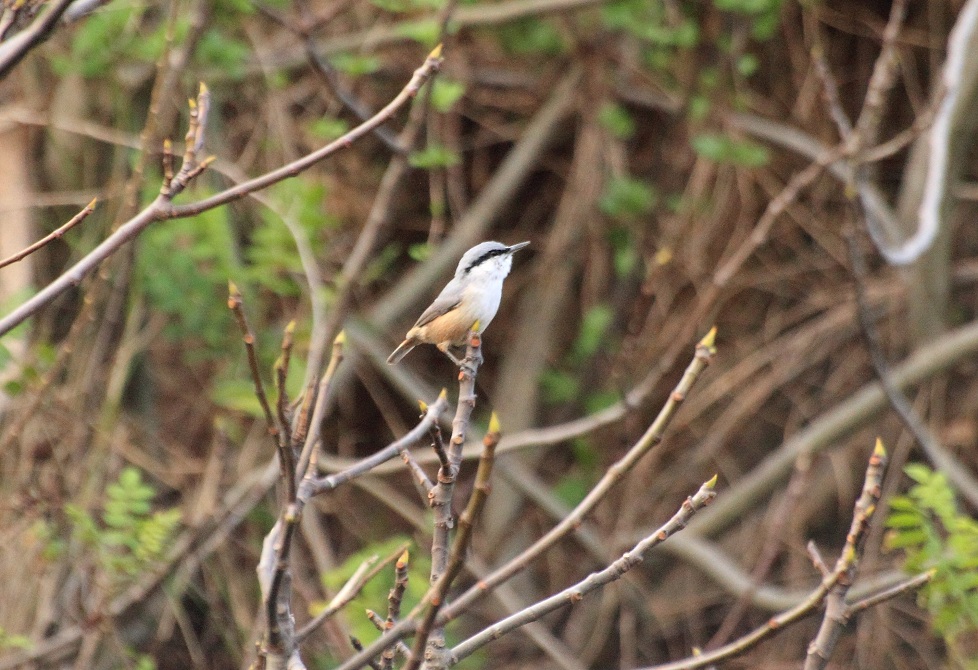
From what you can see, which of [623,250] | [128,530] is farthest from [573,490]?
[128,530]

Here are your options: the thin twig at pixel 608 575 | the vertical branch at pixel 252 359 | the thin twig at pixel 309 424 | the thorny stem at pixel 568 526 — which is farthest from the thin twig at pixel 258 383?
the thin twig at pixel 608 575

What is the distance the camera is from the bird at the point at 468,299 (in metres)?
3.46

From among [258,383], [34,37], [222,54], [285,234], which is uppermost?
[222,54]

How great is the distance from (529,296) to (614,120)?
1305 mm

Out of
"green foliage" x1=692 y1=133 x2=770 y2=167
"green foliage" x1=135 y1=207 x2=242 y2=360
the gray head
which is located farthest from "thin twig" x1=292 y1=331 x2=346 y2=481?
"green foliage" x1=692 y1=133 x2=770 y2=167

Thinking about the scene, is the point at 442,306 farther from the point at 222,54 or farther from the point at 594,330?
the point at 594,330

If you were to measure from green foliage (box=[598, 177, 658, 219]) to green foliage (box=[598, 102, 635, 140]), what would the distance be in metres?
0.28

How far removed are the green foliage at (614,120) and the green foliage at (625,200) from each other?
0.28 metres

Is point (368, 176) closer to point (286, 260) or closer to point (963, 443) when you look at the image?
point (286, 260)

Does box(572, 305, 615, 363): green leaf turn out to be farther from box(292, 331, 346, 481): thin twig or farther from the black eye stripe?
box(292, 331, 346, 481): thin twig

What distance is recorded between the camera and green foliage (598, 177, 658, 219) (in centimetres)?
636

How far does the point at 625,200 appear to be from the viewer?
20.9ft

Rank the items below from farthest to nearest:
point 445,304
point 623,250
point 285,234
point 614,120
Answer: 1. point 623,250
2. point 614,120
3. point 285,234
4. point 445,304

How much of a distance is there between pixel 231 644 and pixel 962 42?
443cm
